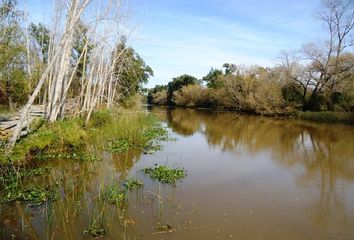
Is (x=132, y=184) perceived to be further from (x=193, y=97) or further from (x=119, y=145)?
(x=193, y=97)

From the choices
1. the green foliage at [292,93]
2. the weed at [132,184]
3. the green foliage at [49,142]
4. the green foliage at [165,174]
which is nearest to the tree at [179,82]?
the green foliage at [292,93]

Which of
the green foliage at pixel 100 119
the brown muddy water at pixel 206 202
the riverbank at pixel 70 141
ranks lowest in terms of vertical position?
the brown muddy water at pixel 206 202

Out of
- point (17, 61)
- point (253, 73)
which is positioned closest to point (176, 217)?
point (17, 61)

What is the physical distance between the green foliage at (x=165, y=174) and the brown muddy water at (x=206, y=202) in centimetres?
24

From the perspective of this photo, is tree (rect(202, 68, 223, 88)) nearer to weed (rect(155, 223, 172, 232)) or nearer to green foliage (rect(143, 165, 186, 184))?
green foliage (rect(143, 165, 186, 184))

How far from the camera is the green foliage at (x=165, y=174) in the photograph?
9523 mm

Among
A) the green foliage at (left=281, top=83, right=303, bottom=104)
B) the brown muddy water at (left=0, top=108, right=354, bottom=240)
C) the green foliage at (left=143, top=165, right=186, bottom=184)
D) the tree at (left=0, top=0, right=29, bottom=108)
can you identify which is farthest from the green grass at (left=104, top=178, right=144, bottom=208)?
the green foliage at (left=281, top=83, right=303, bottom=104)

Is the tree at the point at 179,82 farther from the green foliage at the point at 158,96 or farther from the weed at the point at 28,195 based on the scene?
the weed at the point at 28,195

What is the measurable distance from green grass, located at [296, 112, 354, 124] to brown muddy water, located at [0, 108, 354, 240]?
19960mm

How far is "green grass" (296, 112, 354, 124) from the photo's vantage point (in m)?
31.9

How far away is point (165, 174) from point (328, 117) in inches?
1113

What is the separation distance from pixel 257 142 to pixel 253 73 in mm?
29040

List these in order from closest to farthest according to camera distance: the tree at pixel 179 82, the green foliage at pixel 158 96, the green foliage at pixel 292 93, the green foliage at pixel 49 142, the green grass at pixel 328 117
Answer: the green foliage at pixel 49 142 < the green grass at pixel 328 117 < the green foliage at pixel 292 93 < the tree at pixel 179 82 < the green foliage at pixel 158 96

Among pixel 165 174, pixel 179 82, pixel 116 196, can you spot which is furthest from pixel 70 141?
pixel 179 82
